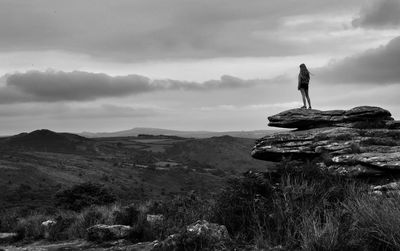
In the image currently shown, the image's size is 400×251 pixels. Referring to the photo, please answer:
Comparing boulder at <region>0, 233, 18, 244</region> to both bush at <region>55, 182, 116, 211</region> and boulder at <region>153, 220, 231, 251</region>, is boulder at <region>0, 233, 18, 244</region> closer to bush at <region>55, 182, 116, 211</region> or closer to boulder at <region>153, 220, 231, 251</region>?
boulder at <region>153, 220, 231, 251</region>

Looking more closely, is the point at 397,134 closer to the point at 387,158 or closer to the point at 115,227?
the point at 387,158

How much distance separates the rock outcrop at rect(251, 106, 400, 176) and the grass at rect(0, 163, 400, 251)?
2050 millimetres

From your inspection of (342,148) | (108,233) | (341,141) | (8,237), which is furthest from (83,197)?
(342,148)

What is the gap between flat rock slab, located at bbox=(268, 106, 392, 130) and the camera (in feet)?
58.5

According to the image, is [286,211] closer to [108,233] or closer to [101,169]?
[108,233]

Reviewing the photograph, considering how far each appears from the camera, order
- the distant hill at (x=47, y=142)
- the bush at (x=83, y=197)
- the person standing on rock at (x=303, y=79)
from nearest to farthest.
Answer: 1. the person standing on rock at (x=303, y=79)
2. the bush at (x=83, y=197)
3. the distant hill at (x=47, y=142)

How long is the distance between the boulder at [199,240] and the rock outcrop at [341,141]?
612cm

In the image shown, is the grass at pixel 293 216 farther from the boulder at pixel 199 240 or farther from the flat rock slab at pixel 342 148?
the flat rock slab at pixel 342 148

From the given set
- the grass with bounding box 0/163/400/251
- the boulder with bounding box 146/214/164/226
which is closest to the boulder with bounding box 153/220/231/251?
the grass with bounding box 0/163/400/251

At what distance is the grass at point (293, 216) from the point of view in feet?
23.4

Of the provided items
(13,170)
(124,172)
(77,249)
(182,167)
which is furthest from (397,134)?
(182,167)

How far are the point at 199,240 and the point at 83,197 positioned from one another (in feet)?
75.5

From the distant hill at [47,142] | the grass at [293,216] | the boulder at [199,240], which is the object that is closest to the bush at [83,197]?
the grass at [293,216]

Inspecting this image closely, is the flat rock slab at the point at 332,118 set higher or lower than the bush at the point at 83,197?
higher
